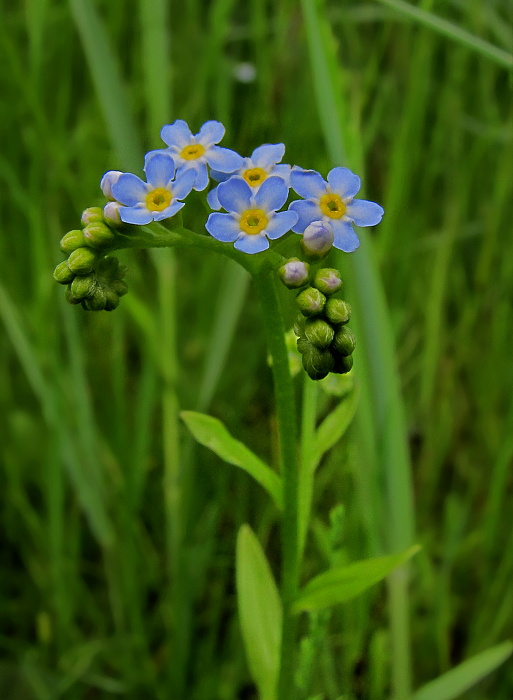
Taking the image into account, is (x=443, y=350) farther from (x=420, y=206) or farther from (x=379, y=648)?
(x=379, y=648)

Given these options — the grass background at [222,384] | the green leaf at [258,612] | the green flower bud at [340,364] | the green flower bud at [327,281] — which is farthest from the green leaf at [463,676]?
the green flower bud at [327,281]

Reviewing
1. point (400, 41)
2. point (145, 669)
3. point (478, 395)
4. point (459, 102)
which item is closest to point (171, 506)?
point (145, 669)

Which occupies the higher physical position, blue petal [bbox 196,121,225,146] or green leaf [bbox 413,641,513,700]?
blue petal [bbox 196,121,225,146]

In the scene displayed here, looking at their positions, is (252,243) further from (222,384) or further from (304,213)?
(222,384)

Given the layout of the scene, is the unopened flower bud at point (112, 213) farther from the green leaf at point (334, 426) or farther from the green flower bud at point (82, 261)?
the green leaf at point (334, 426)

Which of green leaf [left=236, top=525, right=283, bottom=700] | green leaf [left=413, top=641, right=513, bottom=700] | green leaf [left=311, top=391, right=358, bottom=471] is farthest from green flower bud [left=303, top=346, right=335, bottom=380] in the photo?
green leaf [left=413, top=641, right=513, bottom=700]

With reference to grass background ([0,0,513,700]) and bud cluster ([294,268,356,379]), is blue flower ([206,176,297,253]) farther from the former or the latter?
grass background ([0,0,513,700])
